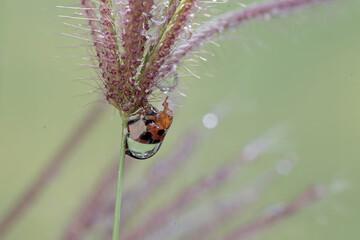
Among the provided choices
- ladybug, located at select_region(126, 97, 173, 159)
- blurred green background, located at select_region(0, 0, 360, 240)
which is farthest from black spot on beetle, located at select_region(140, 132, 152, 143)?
blurred green background, located at select_region(0, 0, 360, 240)

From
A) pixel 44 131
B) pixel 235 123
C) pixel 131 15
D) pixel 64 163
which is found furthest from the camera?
pixel 235 123

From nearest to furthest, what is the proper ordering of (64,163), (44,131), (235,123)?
(64,163) → (44,131) → (235,123)

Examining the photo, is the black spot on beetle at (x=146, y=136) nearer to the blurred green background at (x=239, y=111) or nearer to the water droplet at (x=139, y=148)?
the water droplet at (x=139, y=148)

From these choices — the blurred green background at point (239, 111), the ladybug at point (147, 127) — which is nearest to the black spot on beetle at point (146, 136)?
the ladybug at point (147, 127)

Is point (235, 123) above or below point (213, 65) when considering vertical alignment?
below

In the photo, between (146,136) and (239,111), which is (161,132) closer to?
(146,136)

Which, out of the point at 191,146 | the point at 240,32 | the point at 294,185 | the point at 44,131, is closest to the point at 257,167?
the point at 294,185

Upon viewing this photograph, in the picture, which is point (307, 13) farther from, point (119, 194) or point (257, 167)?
point (257, 167)
